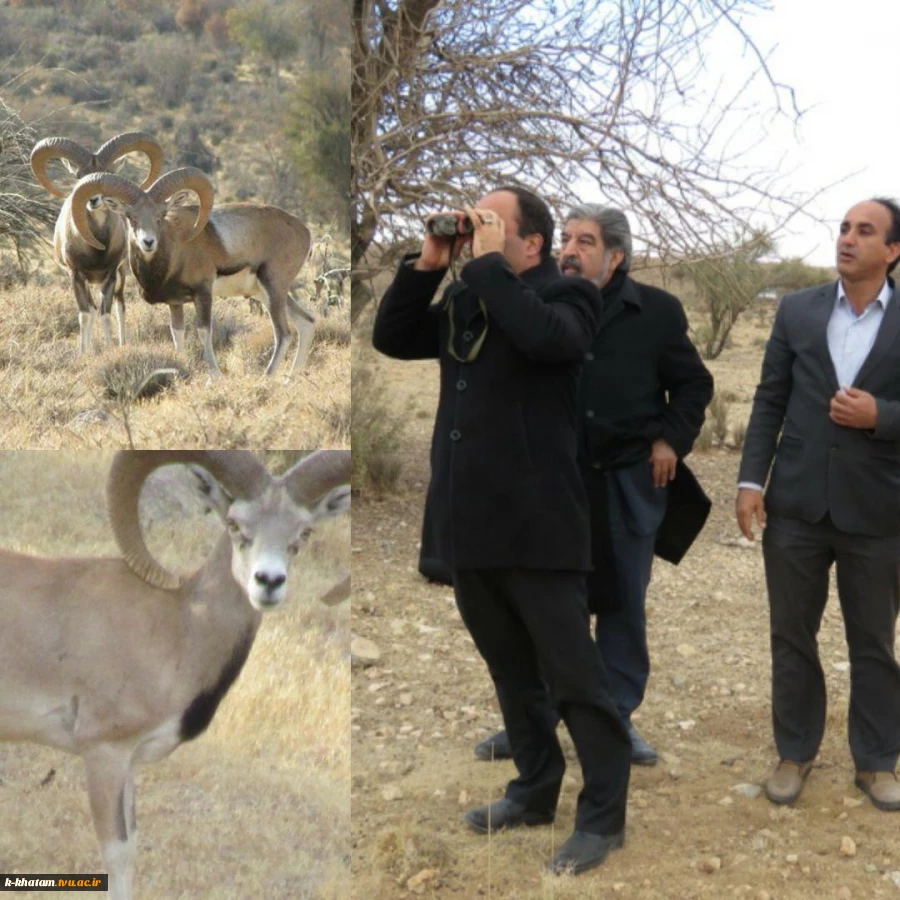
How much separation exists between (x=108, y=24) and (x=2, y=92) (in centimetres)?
31

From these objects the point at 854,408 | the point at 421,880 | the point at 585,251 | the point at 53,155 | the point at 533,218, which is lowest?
the point at 421,880

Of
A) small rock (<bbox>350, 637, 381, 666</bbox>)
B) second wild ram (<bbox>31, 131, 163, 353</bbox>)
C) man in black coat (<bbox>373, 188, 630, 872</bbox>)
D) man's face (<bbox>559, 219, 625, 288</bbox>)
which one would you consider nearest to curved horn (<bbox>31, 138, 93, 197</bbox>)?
second wild ram (<bbox>31, 131, 163, 353</bbox>)

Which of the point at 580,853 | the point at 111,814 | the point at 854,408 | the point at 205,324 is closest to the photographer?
the point at 111,814

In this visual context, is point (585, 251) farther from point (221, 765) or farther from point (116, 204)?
point (221, 765)

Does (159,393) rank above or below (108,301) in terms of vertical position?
below

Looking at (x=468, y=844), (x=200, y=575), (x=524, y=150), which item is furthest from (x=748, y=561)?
(x=200, y=575)

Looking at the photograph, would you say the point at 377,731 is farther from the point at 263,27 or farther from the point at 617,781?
the point at 263,27

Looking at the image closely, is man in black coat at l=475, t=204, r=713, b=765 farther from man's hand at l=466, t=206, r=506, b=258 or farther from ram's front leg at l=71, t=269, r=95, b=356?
ram's front leg at l=71, t=269, r=95, b=356

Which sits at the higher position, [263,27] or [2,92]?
[263,27]

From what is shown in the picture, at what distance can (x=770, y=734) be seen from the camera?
17.0 ft

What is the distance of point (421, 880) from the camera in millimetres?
3740

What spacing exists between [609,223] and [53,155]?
2.01 m

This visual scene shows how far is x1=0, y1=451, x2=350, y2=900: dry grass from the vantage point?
111 inches

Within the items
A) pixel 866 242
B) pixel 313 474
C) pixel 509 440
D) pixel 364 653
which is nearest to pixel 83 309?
pixel 313 474
